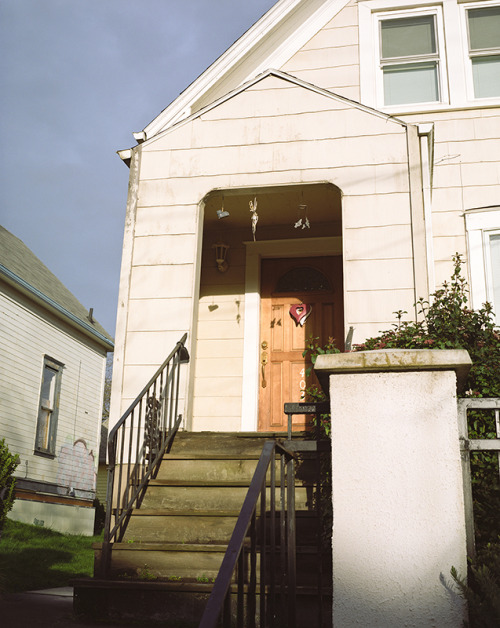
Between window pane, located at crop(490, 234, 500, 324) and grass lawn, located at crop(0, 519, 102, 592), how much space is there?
4950mm

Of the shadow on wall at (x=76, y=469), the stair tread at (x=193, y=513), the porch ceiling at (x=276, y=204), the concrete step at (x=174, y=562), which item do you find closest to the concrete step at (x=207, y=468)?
the stair tread at (x=193, y=513)

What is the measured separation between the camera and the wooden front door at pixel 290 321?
7.89 metres

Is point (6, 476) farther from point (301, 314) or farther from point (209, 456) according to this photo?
point (209, 456)

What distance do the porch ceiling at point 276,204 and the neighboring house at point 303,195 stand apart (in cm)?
3

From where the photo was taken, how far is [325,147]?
670cm

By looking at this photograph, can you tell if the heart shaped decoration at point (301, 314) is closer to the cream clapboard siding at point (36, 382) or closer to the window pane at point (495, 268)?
the window pane at point (495, 268)

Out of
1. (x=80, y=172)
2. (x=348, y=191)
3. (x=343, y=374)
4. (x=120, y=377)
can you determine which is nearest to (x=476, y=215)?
(x=348, y=191)

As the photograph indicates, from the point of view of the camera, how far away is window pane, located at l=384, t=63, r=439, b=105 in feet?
27.0

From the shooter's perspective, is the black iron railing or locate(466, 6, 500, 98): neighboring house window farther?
locate(466, 6, 500, 98): neighboring house window

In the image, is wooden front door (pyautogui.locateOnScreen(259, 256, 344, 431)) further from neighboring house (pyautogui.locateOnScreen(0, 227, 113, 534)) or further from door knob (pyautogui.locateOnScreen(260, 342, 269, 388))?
neighboring house (pyautogui.locateOnScreen(0, 227, 113, 534))

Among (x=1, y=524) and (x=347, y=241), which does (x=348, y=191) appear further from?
(x=1, y=524)

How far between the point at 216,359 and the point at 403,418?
5516 mm

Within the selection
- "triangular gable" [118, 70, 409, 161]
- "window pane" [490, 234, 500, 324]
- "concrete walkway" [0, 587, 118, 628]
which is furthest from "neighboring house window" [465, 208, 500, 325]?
"concrete walkway" [0, 587, 118, 628]

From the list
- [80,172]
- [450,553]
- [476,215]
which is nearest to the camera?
[450,553]
